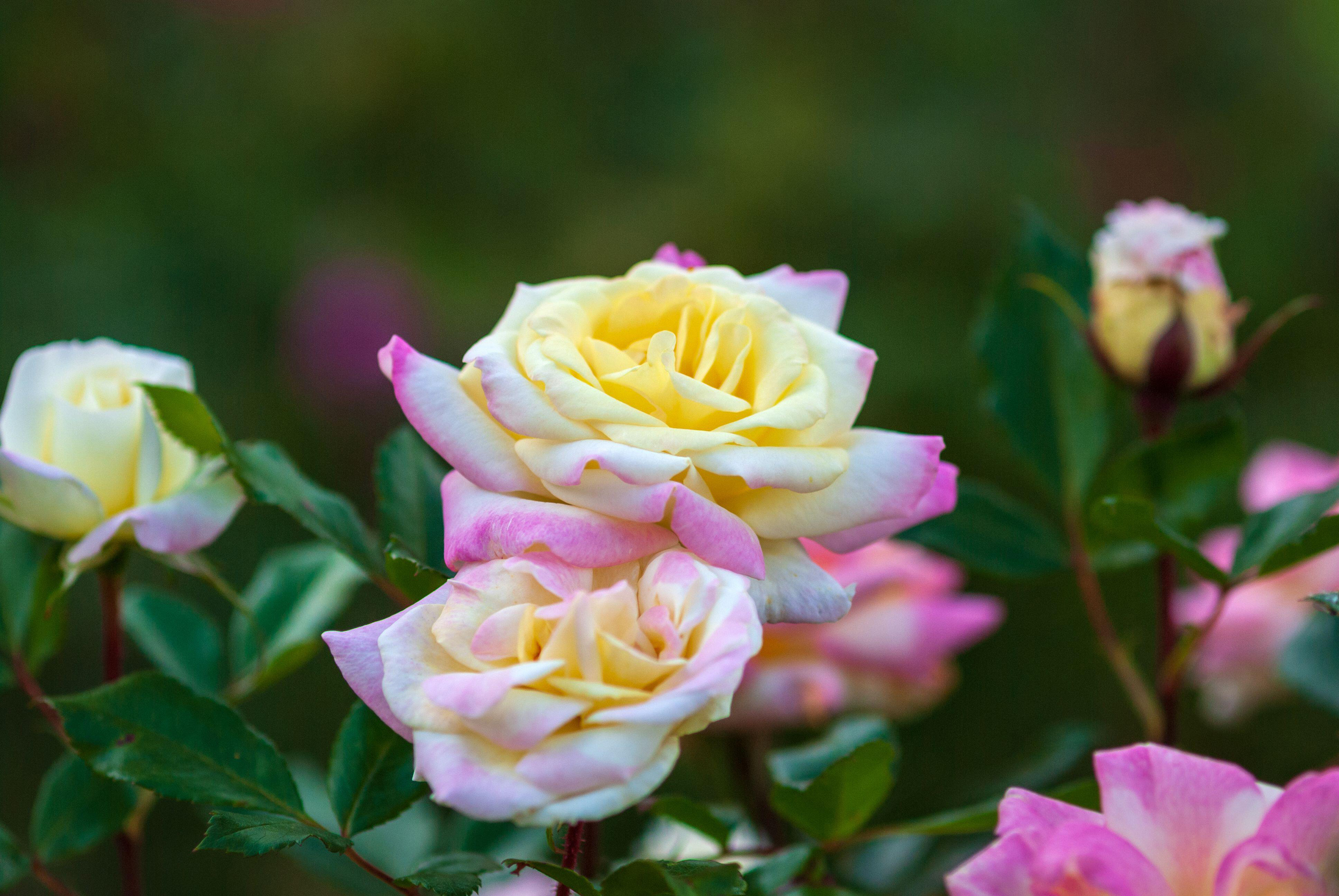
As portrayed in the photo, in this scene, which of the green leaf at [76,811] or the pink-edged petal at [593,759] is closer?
the pink-edged petal at [593,759]

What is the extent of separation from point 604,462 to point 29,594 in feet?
0.70

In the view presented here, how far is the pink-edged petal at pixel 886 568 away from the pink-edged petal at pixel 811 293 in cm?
16

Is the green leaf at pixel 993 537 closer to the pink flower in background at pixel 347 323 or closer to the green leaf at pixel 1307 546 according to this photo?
the green leaf at pixel 1307 546

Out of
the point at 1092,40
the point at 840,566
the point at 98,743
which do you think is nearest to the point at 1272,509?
the point at 840,566

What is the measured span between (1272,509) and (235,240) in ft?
4.25

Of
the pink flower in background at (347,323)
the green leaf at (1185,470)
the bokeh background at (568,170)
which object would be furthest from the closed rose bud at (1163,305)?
the pink flower in background at (347,323)

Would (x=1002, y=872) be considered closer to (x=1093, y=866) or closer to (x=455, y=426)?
(x=1093, y=866)

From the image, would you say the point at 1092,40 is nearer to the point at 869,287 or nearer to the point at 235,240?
the point at 869,287

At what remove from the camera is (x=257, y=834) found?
0.74 feet

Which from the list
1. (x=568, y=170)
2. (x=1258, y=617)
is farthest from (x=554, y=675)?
(x=568, y=170)

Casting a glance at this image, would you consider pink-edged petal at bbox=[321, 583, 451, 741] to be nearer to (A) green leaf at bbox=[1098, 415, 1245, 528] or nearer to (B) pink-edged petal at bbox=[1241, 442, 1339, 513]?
(A) green leaf at bbox=[1098, 415, 1245, 528]

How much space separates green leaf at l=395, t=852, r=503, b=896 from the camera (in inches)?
8.9

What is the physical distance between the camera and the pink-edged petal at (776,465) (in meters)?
0.22

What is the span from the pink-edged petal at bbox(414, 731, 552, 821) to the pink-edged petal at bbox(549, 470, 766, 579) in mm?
50
